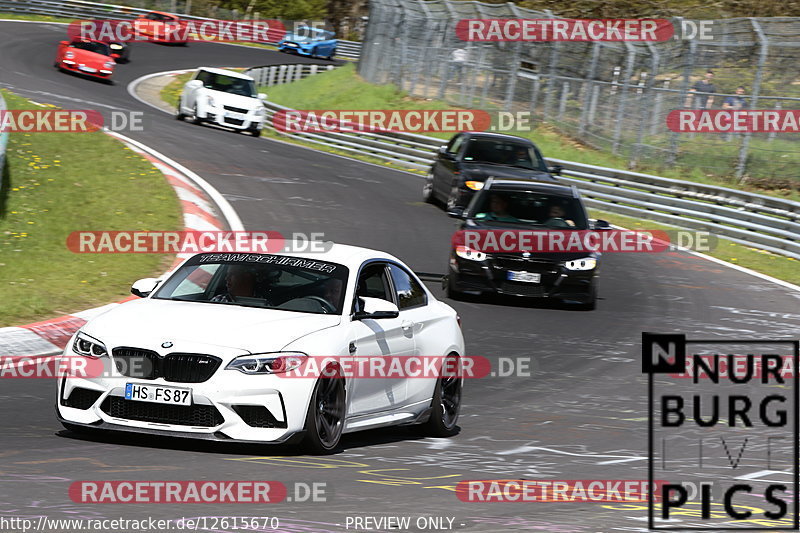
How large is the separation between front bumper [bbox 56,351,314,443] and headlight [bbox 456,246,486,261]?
28.5 feet

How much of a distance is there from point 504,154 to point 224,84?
12390 mm

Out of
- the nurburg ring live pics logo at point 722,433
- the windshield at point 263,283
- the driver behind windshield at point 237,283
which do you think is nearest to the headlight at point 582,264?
the nurburg ring live pics logo at point 722,433

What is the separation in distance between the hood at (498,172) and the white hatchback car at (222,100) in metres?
11.8

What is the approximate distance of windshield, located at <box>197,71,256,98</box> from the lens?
34094 mm

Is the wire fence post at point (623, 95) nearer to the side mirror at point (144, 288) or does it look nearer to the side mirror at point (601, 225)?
the side mirror at point (601, 225)

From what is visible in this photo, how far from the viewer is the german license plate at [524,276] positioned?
16.4 meters

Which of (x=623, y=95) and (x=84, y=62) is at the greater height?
(x=623, y=95)

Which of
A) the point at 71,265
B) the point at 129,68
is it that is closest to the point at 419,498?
the point at 71,265

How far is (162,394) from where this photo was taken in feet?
→ 25.5

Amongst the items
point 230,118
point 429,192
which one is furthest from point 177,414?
point 230,118

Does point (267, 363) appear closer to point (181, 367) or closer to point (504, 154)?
point (181, 367)

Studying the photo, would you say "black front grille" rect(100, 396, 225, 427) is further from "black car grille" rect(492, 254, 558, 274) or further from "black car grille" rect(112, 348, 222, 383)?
"black car grille" rect(492, 254, 558, 274)

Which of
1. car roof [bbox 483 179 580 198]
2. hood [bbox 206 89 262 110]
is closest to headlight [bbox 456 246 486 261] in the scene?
car roof [bbox 483 179 580 198]

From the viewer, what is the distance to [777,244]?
24344 mm
